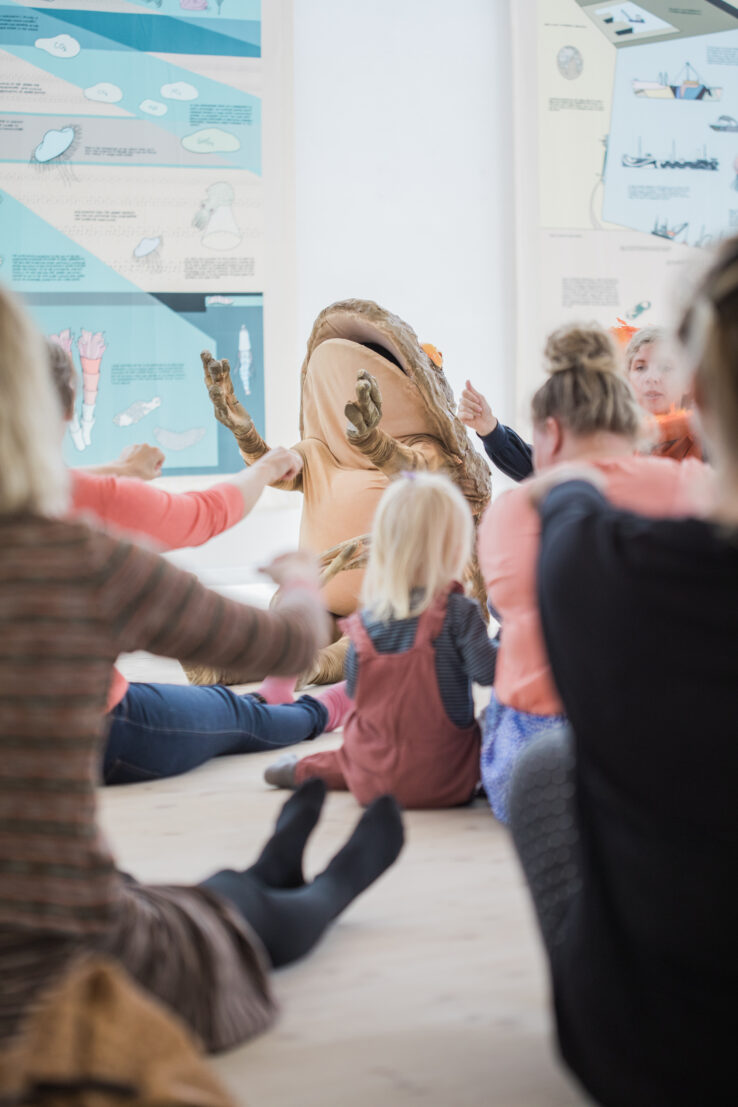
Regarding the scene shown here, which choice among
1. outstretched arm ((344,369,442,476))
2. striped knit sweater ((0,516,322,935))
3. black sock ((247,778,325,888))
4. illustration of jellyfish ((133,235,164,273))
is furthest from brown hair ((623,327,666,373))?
illustration of jellyfish ((133,235,164,273))

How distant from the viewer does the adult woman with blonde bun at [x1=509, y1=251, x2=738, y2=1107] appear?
3.17ft

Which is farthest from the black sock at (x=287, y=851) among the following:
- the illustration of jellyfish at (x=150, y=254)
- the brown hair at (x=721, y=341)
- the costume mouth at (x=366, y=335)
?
the illustration of jellyfish at (x=150, y=254)

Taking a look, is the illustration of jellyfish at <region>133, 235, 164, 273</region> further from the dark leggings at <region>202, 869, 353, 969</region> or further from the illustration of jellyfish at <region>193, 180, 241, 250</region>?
the dark leggings at <region>202, 869, 353, 969</region>

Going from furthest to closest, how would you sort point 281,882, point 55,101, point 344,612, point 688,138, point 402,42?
point 688,138 < point 402,42 < point 55,101 < point 344,612 < point 281,882

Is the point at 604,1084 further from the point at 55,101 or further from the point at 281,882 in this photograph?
the point at 55,101

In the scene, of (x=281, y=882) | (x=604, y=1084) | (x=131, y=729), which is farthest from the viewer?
(x=131, y=729)

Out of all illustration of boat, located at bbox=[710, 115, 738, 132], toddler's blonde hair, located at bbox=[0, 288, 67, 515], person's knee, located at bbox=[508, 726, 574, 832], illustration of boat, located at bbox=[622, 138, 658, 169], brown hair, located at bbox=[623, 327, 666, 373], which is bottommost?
person's knee, located at bbox=[508, 726, 574, 832]

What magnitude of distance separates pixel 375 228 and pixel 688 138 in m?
1.91

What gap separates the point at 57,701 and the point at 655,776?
582 millimetres

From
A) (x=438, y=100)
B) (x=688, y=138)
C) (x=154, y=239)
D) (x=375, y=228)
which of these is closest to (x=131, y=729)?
(x=154, y=239)

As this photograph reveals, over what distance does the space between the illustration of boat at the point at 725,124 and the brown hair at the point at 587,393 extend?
5.04 metres

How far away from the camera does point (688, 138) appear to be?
6305 millimetres

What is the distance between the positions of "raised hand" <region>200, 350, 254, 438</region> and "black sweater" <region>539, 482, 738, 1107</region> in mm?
2518

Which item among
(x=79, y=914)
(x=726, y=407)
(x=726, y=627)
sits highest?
(x=726, y=407)
